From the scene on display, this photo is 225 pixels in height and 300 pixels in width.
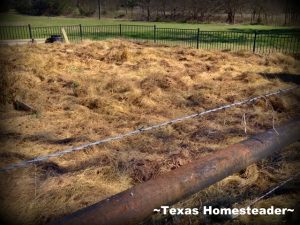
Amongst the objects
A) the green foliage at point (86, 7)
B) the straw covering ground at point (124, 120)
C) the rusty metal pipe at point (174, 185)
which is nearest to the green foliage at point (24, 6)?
the green foliage at point (86, 7)

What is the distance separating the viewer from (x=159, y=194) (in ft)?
6.70

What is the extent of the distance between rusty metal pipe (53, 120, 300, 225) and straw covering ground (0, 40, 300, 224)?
4.45ft

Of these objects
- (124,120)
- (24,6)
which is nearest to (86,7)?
(24,6)

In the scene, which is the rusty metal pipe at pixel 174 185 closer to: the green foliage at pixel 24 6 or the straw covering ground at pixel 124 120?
the straw covering ground at pixel 124 120

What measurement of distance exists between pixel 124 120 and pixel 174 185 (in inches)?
201

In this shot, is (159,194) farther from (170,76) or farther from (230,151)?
(170,76)

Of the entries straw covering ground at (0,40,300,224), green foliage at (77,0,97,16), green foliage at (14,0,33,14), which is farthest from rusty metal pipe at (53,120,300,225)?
green foliage at (77,0,97,16)

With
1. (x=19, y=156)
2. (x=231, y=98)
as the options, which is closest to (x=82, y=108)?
(x=19, y=156)

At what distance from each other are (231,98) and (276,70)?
4.33m

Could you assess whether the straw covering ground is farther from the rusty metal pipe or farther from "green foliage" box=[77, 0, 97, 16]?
"green foliage" box=[77, 0, 97, 16]

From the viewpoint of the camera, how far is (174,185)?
2.13 m

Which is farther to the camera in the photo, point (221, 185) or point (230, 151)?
point (221, 185)

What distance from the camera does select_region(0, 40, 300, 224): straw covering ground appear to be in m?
4.38

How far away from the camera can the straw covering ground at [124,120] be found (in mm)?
4379
